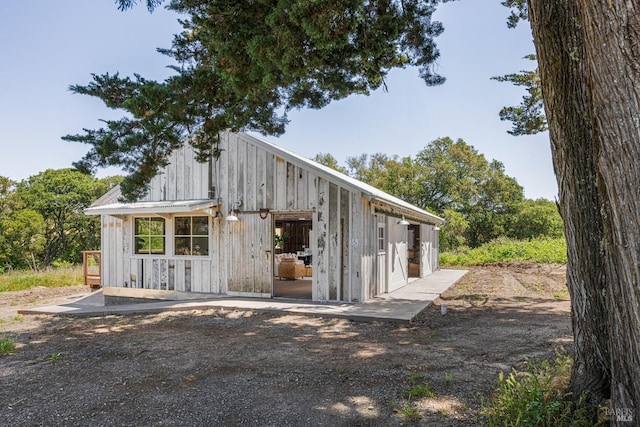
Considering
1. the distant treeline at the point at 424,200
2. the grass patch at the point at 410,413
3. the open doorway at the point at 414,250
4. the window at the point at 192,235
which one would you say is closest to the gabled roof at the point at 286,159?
the window at the point at 192,235

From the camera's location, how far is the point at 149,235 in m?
10.7

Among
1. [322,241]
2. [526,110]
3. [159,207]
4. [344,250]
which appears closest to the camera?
[344,250]

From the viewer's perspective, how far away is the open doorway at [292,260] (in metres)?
10.6

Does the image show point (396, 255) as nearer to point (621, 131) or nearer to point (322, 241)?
point (322, 241)

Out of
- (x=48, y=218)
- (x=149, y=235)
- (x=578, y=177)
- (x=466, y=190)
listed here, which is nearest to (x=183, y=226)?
(x=149, y=235)

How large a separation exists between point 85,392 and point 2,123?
1718cm

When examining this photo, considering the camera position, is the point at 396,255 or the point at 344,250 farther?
the point at 396,255

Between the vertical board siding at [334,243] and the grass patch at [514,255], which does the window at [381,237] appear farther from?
the grass patch at [514,255]

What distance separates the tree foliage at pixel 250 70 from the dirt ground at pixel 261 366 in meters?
2.88

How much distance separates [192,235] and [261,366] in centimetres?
617

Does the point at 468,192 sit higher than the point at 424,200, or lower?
higher

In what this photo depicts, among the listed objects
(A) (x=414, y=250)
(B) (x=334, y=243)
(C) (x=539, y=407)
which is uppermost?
(B) (x=334, y=243)

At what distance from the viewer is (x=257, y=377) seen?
14.4ft

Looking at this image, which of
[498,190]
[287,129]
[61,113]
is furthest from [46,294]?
[498,190]
